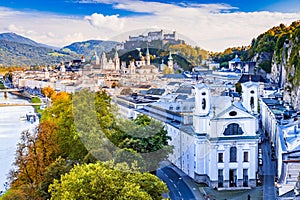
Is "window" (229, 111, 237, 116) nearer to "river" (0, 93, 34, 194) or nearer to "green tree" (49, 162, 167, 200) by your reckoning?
"green tree" (49, 162, 167, 200)

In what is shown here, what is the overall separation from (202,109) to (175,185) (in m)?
1.94

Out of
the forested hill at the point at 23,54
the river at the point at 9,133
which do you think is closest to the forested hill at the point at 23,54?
the forested hill at the point at 23,54

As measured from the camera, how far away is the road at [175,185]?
9805 mm

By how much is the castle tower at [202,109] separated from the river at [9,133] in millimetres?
5246

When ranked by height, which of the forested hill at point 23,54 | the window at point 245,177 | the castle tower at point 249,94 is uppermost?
the forested hill at point 23,54

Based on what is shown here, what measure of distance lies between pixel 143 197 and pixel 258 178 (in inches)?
228

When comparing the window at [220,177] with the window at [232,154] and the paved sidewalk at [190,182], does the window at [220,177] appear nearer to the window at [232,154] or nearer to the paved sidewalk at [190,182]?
the window at [232,154]

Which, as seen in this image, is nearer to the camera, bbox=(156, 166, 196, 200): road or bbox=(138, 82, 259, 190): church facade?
bbox=(156, 166, 196, 200): road

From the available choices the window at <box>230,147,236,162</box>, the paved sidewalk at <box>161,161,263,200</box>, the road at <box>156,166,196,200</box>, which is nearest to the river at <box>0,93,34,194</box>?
the road at <box>156,166,196,200</box>

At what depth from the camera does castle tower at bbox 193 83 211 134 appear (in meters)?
10.9

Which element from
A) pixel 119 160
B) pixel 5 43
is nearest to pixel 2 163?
pixel 119 160

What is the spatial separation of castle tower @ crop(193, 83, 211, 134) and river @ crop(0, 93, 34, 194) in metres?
5.25

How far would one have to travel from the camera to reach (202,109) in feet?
36.0

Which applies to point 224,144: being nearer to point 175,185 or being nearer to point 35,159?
point 175,185
